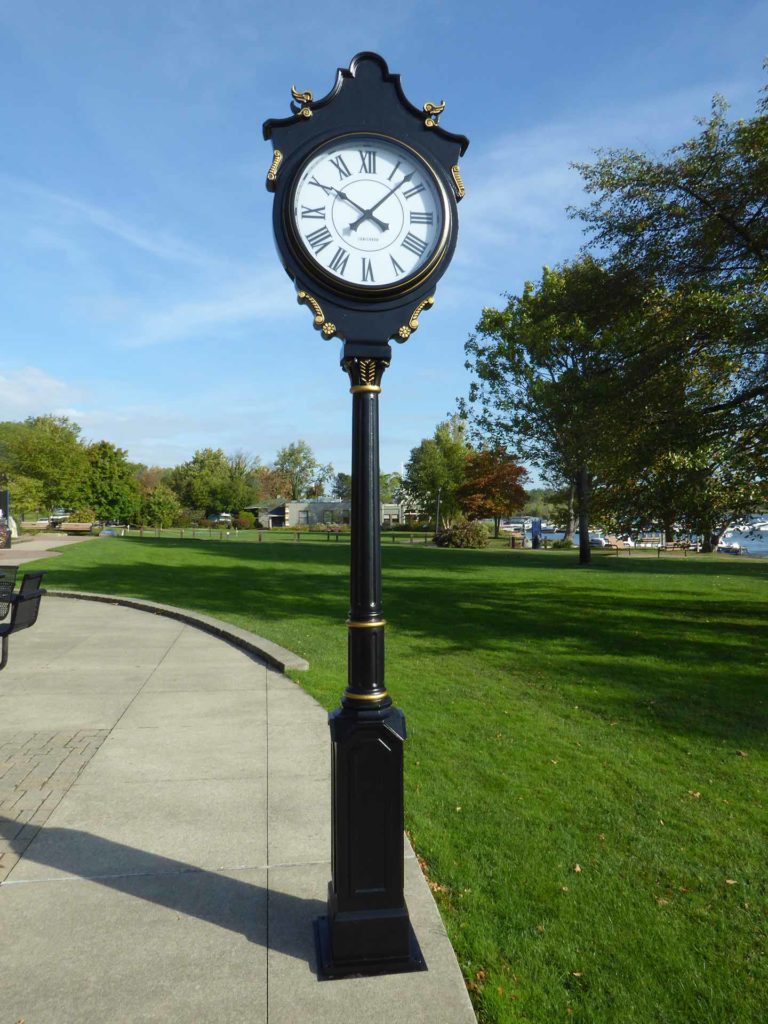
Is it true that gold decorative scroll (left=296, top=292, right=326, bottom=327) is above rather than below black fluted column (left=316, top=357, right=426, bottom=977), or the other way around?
above

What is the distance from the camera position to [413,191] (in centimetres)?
329

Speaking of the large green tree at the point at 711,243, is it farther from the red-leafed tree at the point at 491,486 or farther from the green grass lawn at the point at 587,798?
the red-leafed tree at the point at 491,486

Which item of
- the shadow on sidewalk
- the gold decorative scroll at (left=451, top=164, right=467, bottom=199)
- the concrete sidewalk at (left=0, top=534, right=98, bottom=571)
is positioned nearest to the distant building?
the concrete sidewalk at (left=0, top=534, right=98, bottom=571)

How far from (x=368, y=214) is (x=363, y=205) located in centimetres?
5

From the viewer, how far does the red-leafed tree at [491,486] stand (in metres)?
57.8

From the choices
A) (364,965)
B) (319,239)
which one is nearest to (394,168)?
(319,239)

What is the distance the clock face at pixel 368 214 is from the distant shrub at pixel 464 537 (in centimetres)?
4114

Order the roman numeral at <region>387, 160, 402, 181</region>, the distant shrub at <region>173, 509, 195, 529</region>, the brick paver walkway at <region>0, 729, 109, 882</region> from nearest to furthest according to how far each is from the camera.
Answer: the roman numeral at <region>387, 160, 402, 181</region> < the brick paver walkway at <region>0, 729, 109, 882</region> < the distant shrub at <region>173, 509, 195, 529</region>

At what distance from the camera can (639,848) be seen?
4.13m

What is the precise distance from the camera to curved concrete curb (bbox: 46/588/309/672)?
8492 millimetres

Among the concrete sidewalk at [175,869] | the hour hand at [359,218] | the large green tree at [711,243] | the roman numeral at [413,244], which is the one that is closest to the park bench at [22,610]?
the concrete sidewalk at [175,869]

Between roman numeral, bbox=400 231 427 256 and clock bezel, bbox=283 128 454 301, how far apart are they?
0.19ft

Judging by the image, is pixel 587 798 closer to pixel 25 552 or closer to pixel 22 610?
pixel 22 610

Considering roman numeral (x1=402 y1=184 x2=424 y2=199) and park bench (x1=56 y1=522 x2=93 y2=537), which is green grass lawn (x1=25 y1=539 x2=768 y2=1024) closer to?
roman numeral (x1=402 y1=184 x2=424 y2=199)
